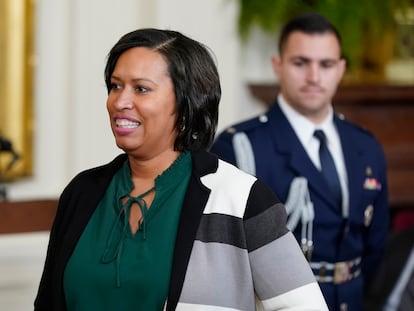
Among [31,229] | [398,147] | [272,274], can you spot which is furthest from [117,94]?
[398,147]

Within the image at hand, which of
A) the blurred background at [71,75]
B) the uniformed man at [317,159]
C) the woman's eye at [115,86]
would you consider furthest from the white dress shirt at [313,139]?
the woman's eye at [115,86]

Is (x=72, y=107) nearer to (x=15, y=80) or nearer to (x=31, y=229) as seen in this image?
(x=15, y=80)

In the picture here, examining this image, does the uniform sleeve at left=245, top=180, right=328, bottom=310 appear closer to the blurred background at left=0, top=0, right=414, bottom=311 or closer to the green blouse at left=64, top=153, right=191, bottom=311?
the green blouse at left=64, top=153, right=191, bottom=311

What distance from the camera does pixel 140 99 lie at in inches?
80.8

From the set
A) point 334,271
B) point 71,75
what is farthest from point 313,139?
point 71,75

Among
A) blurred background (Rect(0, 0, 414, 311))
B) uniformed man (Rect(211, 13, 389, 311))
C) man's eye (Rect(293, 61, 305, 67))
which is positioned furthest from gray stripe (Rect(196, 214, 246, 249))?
blurred background (Rect(0, 0, 414, 311))

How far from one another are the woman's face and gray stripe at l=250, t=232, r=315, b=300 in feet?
1.01

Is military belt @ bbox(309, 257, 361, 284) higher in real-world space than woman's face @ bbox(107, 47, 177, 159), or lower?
lower

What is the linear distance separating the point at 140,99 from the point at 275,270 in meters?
0.41

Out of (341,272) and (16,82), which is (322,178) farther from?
(16,82)

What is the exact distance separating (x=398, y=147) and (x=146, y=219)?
307cm

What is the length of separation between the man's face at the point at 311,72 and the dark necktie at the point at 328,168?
0.20 ft

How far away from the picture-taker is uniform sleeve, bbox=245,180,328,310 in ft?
6.65

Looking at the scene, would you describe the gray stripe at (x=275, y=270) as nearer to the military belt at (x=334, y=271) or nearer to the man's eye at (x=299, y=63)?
the military belt at (x=334, y=271)
